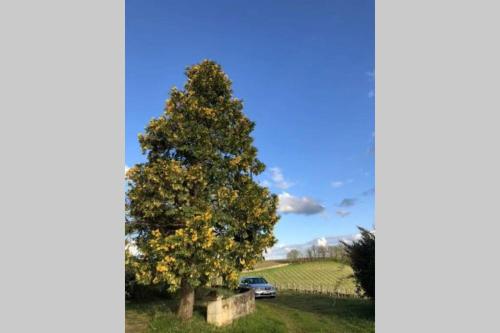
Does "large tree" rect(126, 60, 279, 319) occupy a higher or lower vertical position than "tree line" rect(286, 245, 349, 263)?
higher

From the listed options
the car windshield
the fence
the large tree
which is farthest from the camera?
the fence

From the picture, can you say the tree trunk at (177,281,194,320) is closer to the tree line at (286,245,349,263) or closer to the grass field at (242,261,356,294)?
the grass field at (242,261,356,294)

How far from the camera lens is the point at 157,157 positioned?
15641 millimetres

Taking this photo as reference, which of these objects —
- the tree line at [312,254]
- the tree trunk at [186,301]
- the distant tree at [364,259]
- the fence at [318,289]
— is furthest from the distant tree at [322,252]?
the tree trunk at [186,301]

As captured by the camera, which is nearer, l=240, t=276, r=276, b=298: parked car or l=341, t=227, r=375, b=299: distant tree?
l=341, t=227, r=375, b=299: distant tree

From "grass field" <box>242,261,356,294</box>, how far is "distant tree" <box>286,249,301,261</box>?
15.9ft

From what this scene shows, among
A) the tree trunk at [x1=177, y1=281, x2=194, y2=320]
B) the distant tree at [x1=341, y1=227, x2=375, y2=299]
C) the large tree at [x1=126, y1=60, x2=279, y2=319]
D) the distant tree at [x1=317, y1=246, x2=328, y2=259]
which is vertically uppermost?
the large tree at [x1=126, y1=60, x2=279, y2=319]

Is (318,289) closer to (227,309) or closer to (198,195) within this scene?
(227,309)

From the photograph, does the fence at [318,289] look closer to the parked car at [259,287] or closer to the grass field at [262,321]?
the parked car at [259,287]

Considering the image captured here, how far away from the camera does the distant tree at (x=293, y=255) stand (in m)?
63.5

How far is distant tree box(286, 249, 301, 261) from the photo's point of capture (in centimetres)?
6354

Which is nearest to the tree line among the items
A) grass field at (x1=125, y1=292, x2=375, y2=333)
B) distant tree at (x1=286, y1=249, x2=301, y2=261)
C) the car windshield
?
distant tree at (x1=286, y1=249, x2=301, y2=261)

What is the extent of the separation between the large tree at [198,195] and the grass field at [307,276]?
749 inches
